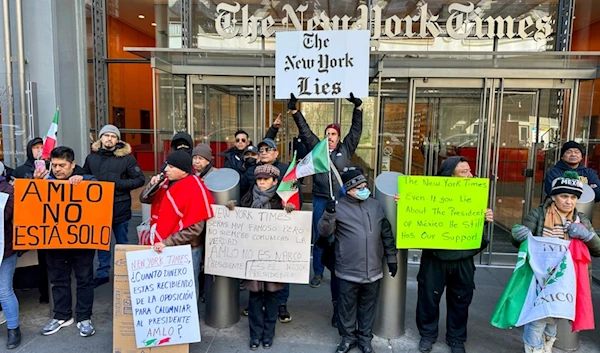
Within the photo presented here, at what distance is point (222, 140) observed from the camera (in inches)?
324

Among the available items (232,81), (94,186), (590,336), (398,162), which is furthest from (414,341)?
(232,81)

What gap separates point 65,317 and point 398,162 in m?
6.13

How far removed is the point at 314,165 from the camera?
370 cm

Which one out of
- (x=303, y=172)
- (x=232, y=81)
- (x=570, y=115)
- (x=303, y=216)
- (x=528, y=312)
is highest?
(x=232, y=81)

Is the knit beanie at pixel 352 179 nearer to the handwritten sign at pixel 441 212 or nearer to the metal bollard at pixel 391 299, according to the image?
A: the handwritten sign at pixel 441 212

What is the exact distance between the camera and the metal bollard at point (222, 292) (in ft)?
13.6

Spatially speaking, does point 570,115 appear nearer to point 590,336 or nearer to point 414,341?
point 590,336

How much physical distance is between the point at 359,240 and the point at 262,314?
1187mm

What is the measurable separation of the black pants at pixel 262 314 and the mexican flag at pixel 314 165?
110cm

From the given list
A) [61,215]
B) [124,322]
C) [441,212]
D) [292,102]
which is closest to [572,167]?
[441,212]

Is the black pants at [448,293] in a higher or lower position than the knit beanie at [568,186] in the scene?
lower

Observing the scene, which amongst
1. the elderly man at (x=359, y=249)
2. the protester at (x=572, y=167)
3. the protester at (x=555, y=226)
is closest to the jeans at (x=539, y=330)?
the protester at (x=555, y=226)

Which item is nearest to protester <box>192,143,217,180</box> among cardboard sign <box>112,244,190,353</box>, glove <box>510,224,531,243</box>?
cardboard sign <box>112,244,190,353</box>

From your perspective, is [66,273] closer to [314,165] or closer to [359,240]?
[314,165]
